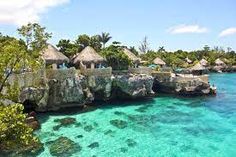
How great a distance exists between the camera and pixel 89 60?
3622cm

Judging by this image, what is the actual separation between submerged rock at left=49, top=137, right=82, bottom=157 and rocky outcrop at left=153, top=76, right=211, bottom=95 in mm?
23702

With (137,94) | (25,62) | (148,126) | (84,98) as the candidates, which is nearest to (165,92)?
(137,94)

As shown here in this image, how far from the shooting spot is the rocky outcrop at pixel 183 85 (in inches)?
1682

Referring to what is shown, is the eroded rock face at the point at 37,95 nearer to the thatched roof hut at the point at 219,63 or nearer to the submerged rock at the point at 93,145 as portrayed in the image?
the submerged rock at the point at 93,145

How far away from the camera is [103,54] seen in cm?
3941

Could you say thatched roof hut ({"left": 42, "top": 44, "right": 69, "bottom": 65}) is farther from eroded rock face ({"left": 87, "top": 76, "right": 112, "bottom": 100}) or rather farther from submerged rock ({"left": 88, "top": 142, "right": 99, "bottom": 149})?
submerged rock ({"left": 88, "top": 142, "right": 99, "bottom": 149})

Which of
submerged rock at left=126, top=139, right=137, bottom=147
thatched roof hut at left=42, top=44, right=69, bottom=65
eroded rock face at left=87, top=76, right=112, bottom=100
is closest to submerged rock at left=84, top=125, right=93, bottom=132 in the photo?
submerged rock at left=126, top=139, right=137, bottom=147

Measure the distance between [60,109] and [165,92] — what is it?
1797cm

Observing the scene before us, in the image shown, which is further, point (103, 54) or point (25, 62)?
point (103, 54)

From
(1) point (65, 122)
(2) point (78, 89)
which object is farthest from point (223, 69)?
(1) point (65, 122)

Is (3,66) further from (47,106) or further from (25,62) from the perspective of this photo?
(47,106)

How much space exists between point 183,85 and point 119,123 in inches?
687

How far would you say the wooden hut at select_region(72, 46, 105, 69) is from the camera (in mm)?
36219

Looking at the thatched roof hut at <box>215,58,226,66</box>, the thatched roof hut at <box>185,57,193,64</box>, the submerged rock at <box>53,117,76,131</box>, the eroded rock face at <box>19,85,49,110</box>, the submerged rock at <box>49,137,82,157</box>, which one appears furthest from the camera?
the thatched roof hut at <box>215,58,226,66</box>
